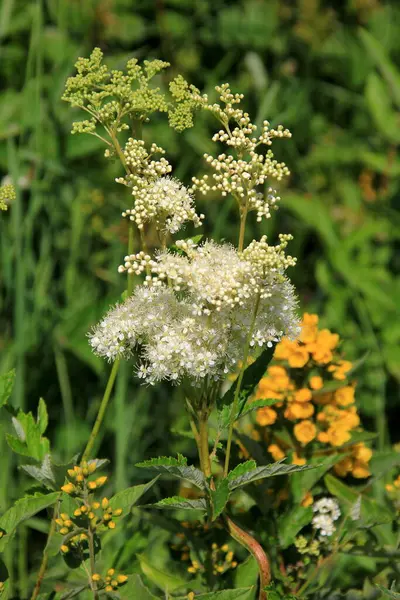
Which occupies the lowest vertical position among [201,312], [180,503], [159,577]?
[159,577]

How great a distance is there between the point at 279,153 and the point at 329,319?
31.4 inches

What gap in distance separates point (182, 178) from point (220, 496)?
2378 mm

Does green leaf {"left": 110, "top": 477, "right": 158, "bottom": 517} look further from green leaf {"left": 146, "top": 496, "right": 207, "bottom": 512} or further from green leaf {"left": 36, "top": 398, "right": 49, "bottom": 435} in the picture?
green leaf {"left": 36, "top": 398, "right": 49, "bottom": 435}

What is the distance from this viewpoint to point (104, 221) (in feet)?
12.5

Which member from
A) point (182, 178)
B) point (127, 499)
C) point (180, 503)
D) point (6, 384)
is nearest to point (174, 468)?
point (180, 503)

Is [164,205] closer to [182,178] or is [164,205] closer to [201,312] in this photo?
[201,312]

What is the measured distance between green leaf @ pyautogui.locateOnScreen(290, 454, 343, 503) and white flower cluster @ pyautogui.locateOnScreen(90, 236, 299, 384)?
0.53 m

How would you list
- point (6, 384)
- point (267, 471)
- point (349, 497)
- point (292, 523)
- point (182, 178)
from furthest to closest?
1. point (182, 178)
2. point (349, 497)
3. point (292, 523)
4. point (6, 384)
5. point (267, 471)

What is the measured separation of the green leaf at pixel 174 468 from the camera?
5.23 feet

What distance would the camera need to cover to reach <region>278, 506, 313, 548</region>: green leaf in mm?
2018

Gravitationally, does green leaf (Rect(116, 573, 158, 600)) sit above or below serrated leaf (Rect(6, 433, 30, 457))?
below

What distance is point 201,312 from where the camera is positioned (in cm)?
162

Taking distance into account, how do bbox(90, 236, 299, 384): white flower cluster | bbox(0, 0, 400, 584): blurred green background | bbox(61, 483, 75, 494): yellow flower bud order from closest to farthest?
1. bbox(90, 236, 299, 384): white flower cluster
2. bbox(61, 483, 75, 494): yellow flower bud
3. bbox(0, 0, 400, 584): blurred green background

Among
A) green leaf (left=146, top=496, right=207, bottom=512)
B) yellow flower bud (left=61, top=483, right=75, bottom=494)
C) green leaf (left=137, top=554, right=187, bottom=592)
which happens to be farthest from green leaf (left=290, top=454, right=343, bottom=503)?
yellow flower bud (left=61, top=483, right=75, bottom=494)
